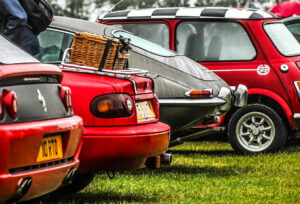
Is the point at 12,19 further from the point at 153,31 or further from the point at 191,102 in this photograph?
the point at 153,31

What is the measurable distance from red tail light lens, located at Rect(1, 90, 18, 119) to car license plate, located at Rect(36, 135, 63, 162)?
1.14 ft

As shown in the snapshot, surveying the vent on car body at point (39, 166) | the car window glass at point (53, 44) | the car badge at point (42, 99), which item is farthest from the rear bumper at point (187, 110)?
the car badge at point (42, 99)

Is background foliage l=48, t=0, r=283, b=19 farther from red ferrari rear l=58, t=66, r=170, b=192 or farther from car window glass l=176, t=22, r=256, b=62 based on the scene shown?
red ferrari rear l=58, t=66, r=170, b=192

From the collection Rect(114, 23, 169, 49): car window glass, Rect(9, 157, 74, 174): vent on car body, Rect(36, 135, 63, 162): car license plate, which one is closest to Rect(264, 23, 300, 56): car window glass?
Rect(114, 23, 169, 49): car window glass

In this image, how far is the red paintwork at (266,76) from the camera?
1152cm

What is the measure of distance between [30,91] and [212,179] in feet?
12.3

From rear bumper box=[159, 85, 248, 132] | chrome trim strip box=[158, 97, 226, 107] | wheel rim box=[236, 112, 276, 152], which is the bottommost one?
wheel rim box=[236, 112, 276, 152]

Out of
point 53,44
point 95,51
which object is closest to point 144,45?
point 53,44

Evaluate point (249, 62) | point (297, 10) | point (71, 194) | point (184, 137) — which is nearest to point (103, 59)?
point (71, 194)

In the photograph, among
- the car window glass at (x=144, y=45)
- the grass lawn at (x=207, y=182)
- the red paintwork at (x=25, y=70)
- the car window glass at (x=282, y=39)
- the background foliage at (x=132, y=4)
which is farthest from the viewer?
the background foliage at (x=132, y=4)

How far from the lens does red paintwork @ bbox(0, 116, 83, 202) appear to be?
4992mm

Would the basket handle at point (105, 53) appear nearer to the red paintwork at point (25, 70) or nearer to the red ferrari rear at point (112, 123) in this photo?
the red ferrari rear at point (112, 123)

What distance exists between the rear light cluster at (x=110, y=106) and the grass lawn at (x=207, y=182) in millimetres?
765

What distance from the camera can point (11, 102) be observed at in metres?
5.09
